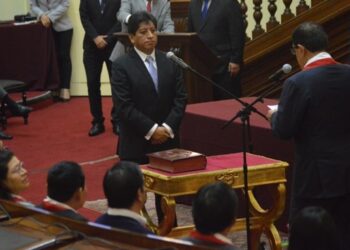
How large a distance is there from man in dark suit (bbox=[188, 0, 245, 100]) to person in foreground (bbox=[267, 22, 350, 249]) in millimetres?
2737

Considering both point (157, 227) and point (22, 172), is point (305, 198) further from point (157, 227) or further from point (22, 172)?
point (22, 172)

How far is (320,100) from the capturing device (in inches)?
185

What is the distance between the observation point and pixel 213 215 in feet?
11.1

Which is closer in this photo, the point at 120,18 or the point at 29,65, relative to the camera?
the point at 120,18

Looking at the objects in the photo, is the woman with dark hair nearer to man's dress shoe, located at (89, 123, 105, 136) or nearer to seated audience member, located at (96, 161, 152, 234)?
seated audience member, located at (96, 161, 152, 234)

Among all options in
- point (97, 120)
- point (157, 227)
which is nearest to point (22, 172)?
point (157, 227)

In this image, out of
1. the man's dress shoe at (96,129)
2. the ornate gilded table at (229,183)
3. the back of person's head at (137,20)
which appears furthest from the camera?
the man's dress shoe at (96,129)

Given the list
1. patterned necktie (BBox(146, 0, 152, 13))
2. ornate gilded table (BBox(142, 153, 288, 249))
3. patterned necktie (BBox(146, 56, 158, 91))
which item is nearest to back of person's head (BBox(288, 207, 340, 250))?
ornate gilded table (BBox(142, 153, 288, 249))

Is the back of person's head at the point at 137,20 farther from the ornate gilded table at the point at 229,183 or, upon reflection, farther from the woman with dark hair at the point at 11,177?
the woman with dark hair at the point at 11,177

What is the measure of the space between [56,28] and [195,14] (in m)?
4.05

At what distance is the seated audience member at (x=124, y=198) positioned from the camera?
3635mm

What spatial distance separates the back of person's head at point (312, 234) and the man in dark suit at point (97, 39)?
19.7 ft

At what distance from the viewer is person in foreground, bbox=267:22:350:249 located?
471 centimetres

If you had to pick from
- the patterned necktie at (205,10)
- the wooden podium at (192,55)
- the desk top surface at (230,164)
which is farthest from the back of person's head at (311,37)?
the patterned necktie at (205,10)
